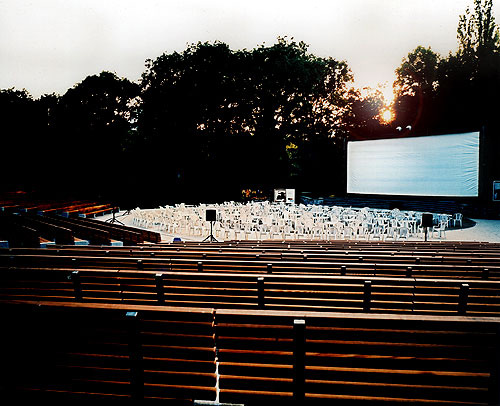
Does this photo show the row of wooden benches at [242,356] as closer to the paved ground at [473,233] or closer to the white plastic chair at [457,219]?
the paved ground at [473,233]

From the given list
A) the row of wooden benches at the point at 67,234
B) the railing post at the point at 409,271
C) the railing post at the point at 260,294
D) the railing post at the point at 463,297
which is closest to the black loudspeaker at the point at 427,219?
the railing post at the point at 409,271

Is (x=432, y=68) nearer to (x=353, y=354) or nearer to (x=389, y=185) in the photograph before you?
(x=389, y=185)

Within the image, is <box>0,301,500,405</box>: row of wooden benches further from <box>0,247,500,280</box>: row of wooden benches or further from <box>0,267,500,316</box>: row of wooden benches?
<box>0,247,500,280</box>: row of wooden benches

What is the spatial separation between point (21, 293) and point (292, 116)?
37448 mm

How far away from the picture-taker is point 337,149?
41.5 metres

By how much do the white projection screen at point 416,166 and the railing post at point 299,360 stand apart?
25767 mm

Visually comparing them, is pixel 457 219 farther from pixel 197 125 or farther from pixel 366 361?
pixel 197 125

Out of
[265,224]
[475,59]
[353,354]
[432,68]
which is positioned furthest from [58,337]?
[432,68]

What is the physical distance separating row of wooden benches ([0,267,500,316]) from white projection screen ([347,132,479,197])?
76.6ft

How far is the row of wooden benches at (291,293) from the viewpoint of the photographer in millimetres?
3795

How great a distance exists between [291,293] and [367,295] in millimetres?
A: 779

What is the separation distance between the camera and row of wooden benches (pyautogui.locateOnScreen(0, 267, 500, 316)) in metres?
3.79

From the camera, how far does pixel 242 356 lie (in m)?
2.26

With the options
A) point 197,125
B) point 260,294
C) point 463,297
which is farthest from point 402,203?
point 260,294
